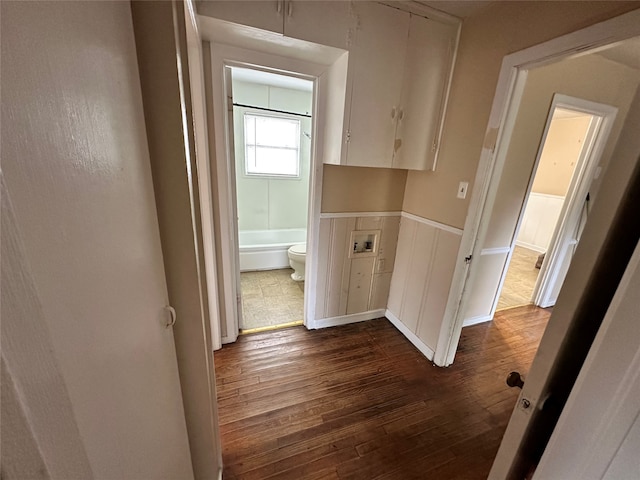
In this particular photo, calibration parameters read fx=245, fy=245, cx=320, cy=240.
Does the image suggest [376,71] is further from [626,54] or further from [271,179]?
[271,179]

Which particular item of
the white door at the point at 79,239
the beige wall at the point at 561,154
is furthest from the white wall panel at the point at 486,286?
the beige wall at the point at 561,154

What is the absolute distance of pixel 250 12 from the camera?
4.25 ft

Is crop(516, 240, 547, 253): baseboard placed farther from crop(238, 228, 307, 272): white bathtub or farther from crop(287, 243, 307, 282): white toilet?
crop(287, 243, 307, 282): white toilet

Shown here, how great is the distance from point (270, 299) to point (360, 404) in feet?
4.79

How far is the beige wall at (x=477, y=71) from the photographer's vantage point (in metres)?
1.15

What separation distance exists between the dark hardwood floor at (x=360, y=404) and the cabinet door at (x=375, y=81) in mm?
1546

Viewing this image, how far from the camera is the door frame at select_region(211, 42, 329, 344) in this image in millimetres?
1551

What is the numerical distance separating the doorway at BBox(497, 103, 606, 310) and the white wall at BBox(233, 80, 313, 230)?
2.87 m

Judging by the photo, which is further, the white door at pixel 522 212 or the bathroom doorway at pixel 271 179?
the bathroom doorway at pixel 271 179

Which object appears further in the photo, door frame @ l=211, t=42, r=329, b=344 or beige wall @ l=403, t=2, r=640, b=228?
door frame @ l=211, t=42, r=329, b=344

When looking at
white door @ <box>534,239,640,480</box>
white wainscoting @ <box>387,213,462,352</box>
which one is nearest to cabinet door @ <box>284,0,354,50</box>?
white wainscoting @ <box>387,213,462,352</box>

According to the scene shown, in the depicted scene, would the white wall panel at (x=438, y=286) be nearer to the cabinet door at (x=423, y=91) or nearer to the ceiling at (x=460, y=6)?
the cabinet door at (x=423, y=91)

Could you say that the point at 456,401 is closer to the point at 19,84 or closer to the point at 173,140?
the point at 173,140

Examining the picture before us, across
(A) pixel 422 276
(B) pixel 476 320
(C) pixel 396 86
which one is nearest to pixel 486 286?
(B) pixel 476 320
